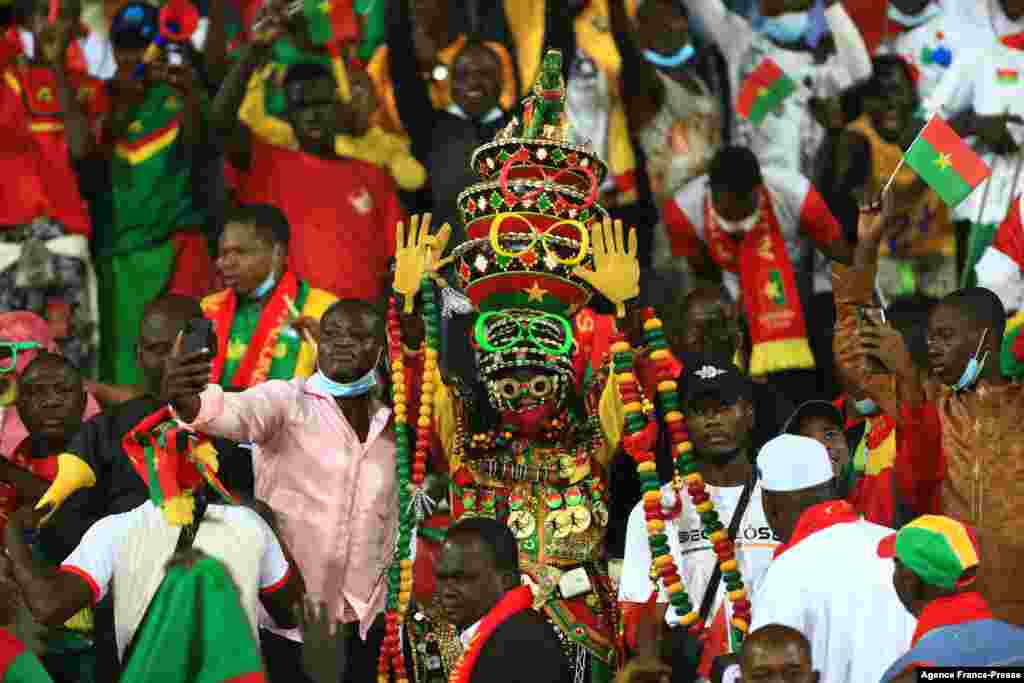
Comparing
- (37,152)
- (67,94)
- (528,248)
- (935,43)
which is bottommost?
(528,248)

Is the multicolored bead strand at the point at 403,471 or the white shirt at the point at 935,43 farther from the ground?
the white shirt at the point at 935,43

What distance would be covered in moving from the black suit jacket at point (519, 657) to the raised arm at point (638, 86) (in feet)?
19.5

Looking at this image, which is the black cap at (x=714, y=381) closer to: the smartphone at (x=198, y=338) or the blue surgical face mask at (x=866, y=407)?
the blue surgical face mask at (x=866, y=407)

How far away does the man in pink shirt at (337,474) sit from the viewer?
32.3 ft

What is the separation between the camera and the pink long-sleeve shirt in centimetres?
987

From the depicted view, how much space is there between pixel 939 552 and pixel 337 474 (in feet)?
11.9

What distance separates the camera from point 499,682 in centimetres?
781

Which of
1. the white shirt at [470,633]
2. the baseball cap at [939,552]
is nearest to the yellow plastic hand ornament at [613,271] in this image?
the white shirt at [470,633]

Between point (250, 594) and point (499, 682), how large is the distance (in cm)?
144

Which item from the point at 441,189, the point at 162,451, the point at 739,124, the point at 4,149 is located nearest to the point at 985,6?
the point at 739,124

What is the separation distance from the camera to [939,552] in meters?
7.25

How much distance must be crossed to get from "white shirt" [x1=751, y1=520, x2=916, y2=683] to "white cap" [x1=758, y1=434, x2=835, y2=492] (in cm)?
58

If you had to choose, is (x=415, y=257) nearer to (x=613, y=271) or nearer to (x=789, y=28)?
(x=613, y=271)

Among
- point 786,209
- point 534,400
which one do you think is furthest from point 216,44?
point 534,400
